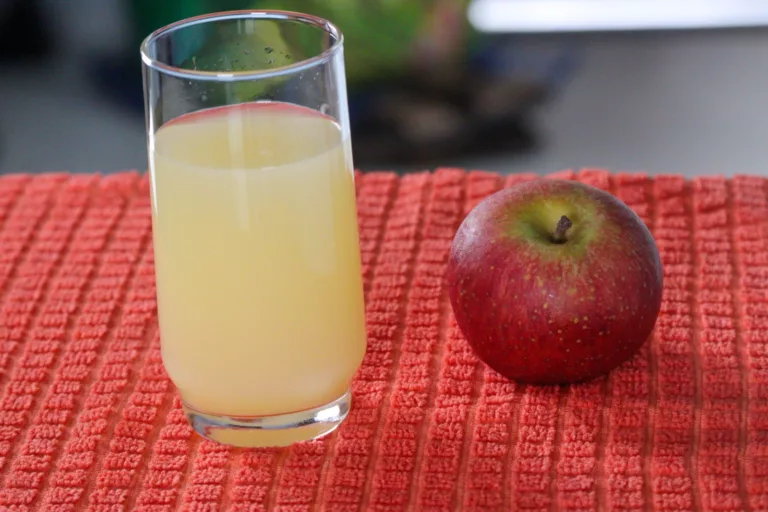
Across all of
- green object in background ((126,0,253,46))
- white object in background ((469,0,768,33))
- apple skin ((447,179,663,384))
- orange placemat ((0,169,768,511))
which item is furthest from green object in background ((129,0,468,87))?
apple skin ((447,179,663,384))

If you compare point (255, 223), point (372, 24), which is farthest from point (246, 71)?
point (372, 24)

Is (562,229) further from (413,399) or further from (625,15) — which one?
(625,15)

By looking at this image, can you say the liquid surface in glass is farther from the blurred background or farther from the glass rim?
the blurred background

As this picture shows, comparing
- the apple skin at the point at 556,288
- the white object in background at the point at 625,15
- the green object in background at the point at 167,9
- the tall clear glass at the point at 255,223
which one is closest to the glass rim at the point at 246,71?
the tall clear glass at the point at 255,223

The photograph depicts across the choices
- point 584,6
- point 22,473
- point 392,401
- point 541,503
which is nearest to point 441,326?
point 392,401

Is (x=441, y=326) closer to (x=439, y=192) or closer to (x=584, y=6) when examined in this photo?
(x=439, y=192)

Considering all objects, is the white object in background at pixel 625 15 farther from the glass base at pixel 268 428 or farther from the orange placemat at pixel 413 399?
the glass base at pixel 268 428
